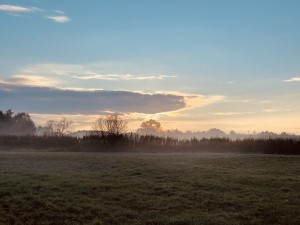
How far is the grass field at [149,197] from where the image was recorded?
12828 mm

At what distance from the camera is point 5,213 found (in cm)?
1335

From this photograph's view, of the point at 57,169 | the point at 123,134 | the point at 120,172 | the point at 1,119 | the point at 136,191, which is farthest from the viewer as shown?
the point at 1,119

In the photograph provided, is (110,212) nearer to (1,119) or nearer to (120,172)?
(120,172)

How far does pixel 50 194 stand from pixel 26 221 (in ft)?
13.2

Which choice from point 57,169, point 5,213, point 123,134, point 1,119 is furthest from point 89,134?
point 1,119

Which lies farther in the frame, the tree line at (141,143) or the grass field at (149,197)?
the tree line at (141,143)

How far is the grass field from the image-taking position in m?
12.8

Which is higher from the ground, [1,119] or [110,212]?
[1,119]

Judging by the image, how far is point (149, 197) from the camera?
52.4 feet

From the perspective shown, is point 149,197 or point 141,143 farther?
point 141,143

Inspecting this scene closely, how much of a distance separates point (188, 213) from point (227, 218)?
1452 mm

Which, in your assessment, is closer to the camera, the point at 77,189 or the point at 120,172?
the point at 77,189

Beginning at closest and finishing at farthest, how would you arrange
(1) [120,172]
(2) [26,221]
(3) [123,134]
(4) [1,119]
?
(2) [26,221], (1) [120,172], (3) [123,134], (4) [1,119]

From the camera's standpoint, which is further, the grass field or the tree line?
the tree line
